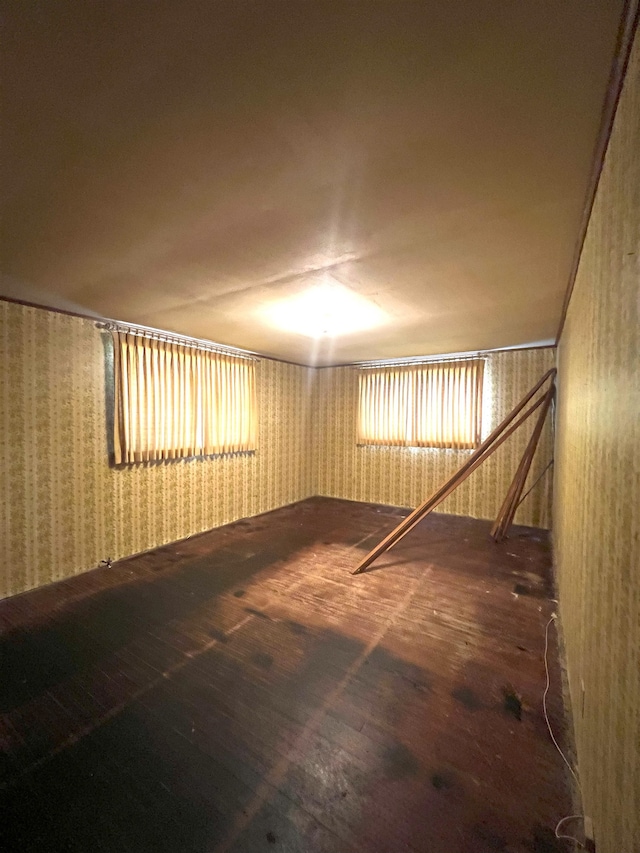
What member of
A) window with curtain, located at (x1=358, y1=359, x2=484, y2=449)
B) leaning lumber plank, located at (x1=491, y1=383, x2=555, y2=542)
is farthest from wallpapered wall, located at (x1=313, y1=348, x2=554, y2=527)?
leaning lumber plank, located at (x1=491, y1=383, x2=555, y2=542)

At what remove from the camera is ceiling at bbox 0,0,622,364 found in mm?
766

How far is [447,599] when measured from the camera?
257 cm

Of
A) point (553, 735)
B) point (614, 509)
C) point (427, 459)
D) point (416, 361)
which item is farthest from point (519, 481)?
point (614, 509)

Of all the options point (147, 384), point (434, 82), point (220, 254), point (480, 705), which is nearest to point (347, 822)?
point (480, 705)

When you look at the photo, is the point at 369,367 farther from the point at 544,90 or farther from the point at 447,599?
the point at 544,90

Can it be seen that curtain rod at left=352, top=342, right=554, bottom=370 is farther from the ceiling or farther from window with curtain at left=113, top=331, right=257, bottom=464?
the ceiling

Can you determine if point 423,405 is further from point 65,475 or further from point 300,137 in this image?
point 65,475

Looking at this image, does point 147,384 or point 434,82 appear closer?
point 434,82

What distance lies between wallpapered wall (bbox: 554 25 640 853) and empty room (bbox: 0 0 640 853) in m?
0.02

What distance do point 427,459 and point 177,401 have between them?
142 inches

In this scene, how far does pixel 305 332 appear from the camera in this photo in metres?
3.52

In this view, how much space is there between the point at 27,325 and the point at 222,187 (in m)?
2.39

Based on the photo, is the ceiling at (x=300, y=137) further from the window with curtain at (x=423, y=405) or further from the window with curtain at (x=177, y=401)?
the window with curtain at (x=423, y=405)

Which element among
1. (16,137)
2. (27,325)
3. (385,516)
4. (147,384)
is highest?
(16,137)
